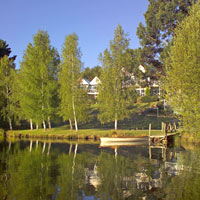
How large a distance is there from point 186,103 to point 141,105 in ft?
161

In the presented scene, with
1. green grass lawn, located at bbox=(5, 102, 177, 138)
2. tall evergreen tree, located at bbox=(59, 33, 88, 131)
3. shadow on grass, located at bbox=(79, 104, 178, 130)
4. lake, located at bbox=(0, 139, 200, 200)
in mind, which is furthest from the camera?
shadow on grass, located at bbox=(79, 104, 178, 130)

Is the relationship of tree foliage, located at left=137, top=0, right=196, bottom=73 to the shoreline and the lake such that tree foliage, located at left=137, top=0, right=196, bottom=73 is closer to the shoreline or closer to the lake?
the shoreline

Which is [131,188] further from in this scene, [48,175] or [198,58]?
[198,58]

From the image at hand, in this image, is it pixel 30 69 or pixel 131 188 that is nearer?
pixel 131 188

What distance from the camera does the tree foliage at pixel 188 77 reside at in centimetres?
1928

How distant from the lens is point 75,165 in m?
25.2

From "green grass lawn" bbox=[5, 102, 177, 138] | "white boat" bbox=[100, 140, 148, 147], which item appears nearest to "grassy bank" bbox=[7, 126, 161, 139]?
"green grass lawn" bbox=[5, 102, 177, 138]

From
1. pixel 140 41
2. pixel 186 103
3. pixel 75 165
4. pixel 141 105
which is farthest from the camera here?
pixel 141 105

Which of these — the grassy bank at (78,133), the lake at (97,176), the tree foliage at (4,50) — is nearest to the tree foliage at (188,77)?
the lake at (97,176)

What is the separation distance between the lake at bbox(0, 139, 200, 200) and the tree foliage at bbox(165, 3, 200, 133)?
15.6 feet

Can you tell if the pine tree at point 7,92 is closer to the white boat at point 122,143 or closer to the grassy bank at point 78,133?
the grassy bank at point 78,133

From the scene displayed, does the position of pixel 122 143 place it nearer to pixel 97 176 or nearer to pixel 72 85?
pixel 72 85

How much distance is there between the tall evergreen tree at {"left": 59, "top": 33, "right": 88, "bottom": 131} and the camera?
4912 cm

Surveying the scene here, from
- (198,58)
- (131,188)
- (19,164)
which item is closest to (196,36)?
(198,58)
